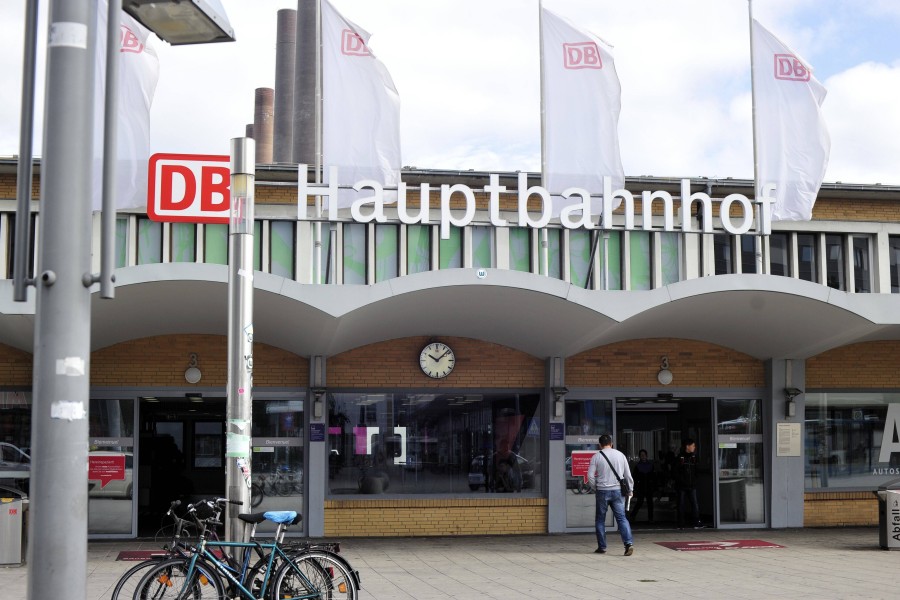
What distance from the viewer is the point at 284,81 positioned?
135 feet

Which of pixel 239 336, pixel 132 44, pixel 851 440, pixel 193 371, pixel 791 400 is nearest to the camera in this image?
pixel 239 336

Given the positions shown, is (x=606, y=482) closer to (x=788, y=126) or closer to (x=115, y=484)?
(x=788, y=126)

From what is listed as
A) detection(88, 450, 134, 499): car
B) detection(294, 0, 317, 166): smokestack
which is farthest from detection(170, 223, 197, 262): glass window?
detection(294, 0, 317, 166): smokestack

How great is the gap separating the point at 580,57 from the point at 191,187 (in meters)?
9.80

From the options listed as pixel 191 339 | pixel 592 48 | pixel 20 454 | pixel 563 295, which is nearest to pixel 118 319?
pixel 191 339

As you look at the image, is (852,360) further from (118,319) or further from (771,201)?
(118,319)

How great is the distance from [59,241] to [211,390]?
42.7 feet

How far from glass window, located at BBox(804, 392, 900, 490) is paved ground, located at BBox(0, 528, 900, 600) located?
153 centimetres

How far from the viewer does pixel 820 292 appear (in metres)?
15.1

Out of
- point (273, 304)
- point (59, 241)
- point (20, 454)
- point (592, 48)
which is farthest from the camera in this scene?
point (592, 48)

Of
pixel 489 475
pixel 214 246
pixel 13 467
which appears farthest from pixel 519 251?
pixel 13 467

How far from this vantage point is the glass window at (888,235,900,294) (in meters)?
18.7

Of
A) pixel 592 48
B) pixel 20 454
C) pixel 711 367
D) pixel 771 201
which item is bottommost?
pixel 20 454

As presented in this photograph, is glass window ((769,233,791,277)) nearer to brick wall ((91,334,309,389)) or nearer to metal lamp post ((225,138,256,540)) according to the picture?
brick wall ((91,334,309,389))
